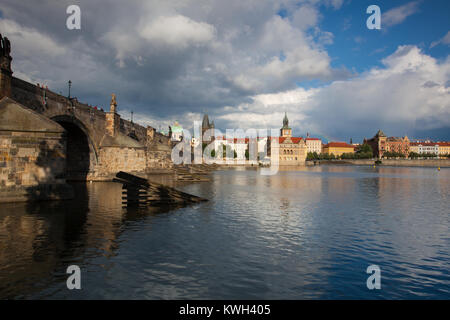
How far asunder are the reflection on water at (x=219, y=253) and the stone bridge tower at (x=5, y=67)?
20.5ft

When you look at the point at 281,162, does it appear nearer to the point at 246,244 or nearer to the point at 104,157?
the point at 104,157

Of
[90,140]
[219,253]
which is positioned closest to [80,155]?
[90,140]

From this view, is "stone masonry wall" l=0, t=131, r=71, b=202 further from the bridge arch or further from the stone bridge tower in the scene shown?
the bridge arch

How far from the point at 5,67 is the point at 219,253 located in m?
15.8

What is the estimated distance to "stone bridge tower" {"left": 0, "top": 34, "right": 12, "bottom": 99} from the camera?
50.8 ft

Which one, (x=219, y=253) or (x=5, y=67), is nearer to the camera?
(x=219, y=253)

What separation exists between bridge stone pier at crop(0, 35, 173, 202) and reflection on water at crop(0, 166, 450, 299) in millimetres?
2015

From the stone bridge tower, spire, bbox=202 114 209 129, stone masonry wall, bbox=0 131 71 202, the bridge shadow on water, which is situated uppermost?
spire, bbox=202 114 209 129

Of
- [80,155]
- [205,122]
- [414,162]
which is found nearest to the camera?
[80,155]

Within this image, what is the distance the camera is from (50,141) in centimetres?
1612

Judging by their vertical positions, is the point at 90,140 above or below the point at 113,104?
below

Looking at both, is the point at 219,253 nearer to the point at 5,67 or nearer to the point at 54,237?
the point at 54,237

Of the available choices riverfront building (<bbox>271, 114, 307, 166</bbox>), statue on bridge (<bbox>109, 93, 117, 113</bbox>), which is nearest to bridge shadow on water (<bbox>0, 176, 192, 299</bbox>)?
statue on bridge (<bbox>109, 93, 117, 113</bbox>)

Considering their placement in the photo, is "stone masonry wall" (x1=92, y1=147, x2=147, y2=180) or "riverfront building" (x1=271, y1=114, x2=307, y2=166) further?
"riverfront building" (x1=271, y1=114, x2=307, y2=166)
